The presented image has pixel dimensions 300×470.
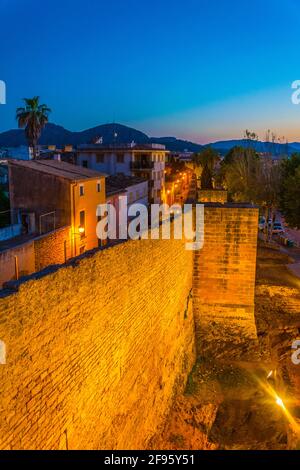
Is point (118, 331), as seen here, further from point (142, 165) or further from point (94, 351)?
point (142, 165)

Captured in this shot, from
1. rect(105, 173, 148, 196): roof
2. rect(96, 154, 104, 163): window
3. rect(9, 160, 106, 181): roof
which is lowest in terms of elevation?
rect(105, 173, 148, 196): roof

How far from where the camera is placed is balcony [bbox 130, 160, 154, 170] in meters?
34.9

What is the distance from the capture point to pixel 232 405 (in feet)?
30.9

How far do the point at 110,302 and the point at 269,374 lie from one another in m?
6.08

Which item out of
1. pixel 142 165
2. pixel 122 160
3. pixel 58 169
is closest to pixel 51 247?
pixel 58 169

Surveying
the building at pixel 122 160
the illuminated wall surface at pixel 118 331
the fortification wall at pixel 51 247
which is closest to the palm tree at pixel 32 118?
the building at pixel 122 160

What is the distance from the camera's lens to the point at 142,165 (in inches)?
1395

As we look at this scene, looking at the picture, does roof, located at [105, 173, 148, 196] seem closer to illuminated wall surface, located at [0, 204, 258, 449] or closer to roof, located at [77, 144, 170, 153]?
roof, located at [77, 144, 170, 153]

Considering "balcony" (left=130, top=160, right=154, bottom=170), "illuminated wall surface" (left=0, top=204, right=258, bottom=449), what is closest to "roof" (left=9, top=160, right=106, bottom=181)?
"illuminated wall surface" (left=0, top=204, right=258, bottom=449)

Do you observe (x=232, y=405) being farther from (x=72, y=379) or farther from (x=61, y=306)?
(x=61, y=306)

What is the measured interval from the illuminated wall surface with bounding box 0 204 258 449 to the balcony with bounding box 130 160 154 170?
2519 centimetres

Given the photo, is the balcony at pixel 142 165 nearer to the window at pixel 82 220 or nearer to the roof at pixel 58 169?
the roof at pixel 58 169

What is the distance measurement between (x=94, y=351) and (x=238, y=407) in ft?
18.1
